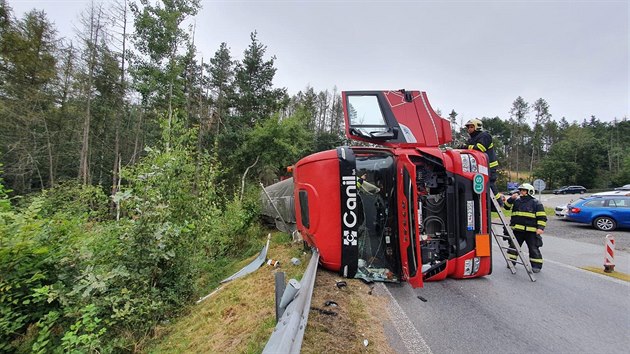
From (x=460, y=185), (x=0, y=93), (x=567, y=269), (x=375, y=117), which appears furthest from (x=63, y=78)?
(x=567, y=269)

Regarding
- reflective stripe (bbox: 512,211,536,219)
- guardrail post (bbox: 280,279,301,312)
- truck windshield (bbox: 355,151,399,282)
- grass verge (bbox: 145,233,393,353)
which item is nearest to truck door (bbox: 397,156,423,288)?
truck windshield (bbox: 355,151,399,282)

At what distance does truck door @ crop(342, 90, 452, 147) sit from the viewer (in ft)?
15.4

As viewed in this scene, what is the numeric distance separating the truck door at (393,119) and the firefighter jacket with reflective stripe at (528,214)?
2021mm

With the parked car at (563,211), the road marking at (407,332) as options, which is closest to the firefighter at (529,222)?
the road marking at (407,332)

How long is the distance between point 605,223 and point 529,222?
9.85m

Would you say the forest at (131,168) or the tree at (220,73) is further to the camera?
the tree at (220,73)

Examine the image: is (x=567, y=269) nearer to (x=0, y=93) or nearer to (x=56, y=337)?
(x=56, y=337)

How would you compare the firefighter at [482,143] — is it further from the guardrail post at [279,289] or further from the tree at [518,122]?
the tree at [518,122]

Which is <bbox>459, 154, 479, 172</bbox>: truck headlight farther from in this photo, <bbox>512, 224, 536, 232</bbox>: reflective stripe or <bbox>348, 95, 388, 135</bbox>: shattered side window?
<bbox>512, 224, 536, 232</bbox>: reflective stripe

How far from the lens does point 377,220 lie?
4293 millimetres

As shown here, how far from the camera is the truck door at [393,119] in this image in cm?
468

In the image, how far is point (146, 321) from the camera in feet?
14.9

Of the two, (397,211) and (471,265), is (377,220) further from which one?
(471,265)

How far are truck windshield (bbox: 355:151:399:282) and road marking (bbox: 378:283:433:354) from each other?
0.62m
